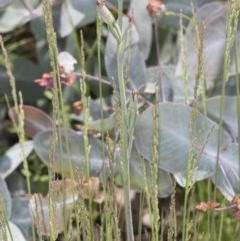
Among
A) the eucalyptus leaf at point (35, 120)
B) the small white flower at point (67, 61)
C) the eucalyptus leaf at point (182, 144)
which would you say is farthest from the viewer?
the eucalyptus leaf at point (35, 120)

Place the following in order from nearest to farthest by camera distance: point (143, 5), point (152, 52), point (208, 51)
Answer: point (208, 51) < point (143, 5) < point (152, 52)

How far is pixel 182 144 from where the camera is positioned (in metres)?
1.33

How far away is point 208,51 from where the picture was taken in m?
1.46

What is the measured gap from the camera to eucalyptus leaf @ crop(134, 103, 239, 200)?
1.32 m

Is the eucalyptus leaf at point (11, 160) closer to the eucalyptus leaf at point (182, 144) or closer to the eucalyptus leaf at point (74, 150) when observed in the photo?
the eucalyptus leaf at point (74, 150)

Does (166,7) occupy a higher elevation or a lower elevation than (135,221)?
higher

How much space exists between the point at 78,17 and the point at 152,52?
0.24 m

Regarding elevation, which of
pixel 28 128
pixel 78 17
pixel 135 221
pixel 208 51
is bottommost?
pixel 135 221

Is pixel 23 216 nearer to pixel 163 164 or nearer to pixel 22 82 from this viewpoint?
pixel 163 164

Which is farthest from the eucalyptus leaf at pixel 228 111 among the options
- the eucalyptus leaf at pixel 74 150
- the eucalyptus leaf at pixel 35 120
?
the eucalyptus leaf at pixel 35 120

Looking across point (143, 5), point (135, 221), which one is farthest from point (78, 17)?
point (135, 221)

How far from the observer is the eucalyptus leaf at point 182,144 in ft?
4.33

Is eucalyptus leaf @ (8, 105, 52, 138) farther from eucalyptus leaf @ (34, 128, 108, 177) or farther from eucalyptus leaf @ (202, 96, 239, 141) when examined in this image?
eucalyptus leaf @ (202, 96, 239, 141)

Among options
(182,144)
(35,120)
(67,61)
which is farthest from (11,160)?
(182,144)
